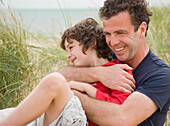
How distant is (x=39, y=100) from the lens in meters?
1.76

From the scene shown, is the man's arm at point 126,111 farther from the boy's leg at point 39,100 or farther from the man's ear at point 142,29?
the man's ear at point 142,29

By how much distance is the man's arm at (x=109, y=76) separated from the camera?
212 cm

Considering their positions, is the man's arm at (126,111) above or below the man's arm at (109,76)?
below

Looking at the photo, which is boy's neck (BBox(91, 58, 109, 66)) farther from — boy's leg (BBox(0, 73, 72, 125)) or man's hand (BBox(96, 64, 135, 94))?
boy's leg (BBox(0, 73, 72, 125))

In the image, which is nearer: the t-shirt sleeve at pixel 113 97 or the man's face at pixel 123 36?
the t-shirt sleeve at pixel 113 97

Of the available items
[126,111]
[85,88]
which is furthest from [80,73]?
[126,111]

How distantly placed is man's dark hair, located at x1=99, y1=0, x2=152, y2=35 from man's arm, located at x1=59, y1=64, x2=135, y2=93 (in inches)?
16.3

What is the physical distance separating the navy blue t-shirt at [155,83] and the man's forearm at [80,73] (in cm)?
40

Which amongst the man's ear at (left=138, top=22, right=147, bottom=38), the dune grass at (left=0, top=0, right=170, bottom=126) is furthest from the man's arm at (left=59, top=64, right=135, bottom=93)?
the dune grass at (left=0, top=0, right=170, bottom=126)

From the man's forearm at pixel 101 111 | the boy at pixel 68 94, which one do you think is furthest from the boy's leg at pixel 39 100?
the man's forearm at pixel 101 111

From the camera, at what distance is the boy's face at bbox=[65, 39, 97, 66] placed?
2.50 metres

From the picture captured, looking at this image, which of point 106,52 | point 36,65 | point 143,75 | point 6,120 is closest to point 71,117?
point 6,120

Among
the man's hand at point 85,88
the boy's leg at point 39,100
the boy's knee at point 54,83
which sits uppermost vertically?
the boy's knee at point 54,83

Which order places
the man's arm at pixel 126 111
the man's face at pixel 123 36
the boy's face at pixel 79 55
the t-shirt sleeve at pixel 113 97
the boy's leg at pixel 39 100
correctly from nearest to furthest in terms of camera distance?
the boy's leg at pixel 39 100 → the man's arm at pixel 126 111 → the t-shirt sleeve at pixel 113 97 → the man's face at pixel 123 36 → the boy's face at pixel 79 55
